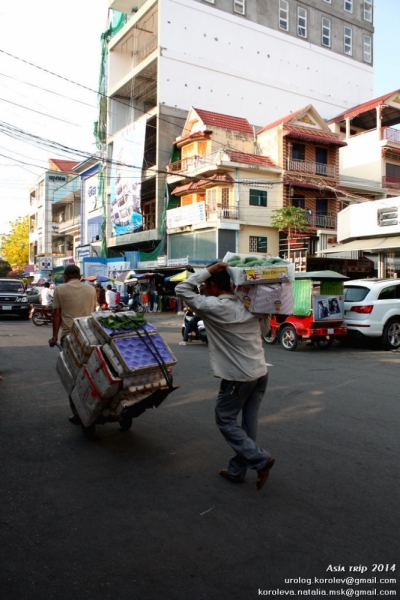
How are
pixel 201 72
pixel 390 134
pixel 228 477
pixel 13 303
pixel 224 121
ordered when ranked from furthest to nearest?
pixel 201 72
pixel 390 134
pixel 224 121
pixel 13 303
pixel 228 477

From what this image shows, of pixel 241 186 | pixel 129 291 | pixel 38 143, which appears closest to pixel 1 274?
pixel 129 291

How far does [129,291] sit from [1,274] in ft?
173

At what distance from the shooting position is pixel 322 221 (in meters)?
35.2

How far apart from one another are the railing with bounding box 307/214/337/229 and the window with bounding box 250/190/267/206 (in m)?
3.49

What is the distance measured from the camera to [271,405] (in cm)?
680

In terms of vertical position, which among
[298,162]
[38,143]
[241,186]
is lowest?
[38,143]

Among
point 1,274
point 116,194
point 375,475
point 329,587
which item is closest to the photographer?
point 329,587

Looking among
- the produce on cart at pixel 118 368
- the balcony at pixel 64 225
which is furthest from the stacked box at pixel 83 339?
the balcony at pixel 64 225

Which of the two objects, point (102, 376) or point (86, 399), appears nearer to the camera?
point (102, 376)

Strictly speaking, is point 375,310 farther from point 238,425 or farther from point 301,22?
point 301,22

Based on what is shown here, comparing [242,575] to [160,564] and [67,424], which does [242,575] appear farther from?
[67,424]

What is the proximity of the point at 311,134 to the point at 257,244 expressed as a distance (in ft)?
28.9

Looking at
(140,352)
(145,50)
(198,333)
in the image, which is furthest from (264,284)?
(145,50)

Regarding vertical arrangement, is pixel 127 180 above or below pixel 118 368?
above
